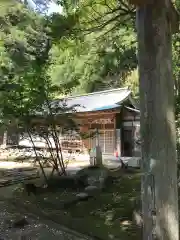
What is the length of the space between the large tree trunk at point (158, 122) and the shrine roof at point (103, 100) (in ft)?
49.4

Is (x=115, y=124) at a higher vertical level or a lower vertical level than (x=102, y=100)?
lower

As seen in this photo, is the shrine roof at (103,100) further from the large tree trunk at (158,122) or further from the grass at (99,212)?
the large tree trunk at (158,122)

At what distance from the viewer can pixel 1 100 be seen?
8055 millimetres

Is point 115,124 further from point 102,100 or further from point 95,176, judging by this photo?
point 95,176

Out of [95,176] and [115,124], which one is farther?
[115,124]

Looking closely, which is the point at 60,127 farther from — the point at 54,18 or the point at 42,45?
the point at 54,18

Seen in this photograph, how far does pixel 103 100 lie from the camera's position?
2062 centimetres

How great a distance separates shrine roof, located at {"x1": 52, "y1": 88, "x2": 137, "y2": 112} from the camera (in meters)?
17.8

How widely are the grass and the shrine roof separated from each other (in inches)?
403

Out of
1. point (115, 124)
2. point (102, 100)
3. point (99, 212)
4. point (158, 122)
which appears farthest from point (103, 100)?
point (158, 122)

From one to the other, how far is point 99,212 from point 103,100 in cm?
1528

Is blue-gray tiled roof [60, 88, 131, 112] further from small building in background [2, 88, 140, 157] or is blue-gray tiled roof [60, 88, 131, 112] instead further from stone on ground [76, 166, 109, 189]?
stone on ground [76, 166, 109, 189]

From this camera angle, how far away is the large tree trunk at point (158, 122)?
1.87m

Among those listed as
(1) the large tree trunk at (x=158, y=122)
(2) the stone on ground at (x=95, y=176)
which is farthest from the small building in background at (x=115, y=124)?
(1) the large tree trunk at (x=158, y=122)
